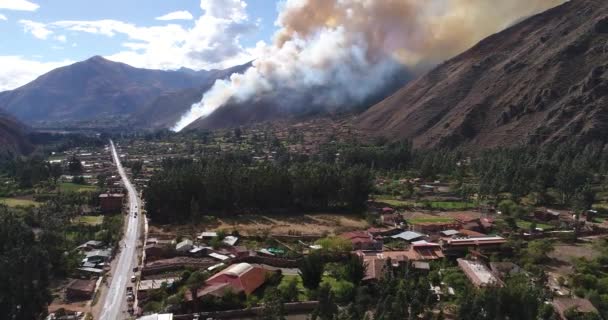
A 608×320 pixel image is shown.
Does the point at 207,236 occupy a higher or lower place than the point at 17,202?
lower

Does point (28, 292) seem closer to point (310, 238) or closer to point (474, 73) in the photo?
point (310, 238)

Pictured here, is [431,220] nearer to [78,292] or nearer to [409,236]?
[409,236]

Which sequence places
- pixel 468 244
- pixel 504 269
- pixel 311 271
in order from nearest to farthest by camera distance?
pixel 311 271, pixel 504 269, pixel 468 244

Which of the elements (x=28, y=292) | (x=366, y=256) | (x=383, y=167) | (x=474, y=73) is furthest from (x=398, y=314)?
(x=474, y=73)

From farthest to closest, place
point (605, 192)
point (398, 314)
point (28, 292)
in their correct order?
point (605, 192)
point (28, 292)
point (398, 314)

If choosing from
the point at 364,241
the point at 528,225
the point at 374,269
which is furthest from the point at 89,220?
the point at 528,225

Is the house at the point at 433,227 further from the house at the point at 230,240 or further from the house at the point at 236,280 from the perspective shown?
the house at the point at 236,280

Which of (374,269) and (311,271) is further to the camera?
(374,269)
